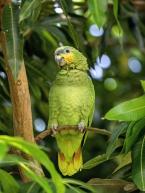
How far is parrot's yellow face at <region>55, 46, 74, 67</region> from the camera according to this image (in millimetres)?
2242

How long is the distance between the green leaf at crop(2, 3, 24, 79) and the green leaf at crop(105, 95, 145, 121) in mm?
293

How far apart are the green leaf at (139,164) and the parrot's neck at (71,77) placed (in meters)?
0.55

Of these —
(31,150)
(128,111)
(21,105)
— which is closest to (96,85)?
(21,105)

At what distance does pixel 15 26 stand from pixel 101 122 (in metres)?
1.97

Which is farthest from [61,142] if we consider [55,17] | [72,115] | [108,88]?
[108,88]

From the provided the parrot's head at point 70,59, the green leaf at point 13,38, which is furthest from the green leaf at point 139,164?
the parrot's head at point 70,59

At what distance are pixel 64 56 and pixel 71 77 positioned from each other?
112 mm

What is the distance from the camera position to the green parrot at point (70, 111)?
212 centimetres

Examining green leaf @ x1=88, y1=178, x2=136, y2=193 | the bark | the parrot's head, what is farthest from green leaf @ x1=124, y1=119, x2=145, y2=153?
the parrot's head

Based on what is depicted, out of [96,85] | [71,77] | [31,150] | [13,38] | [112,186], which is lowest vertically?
[96,85]

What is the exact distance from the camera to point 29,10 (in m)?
1.67

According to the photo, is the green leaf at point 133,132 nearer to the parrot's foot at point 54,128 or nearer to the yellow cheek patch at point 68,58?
the parrot's foot at point 54,128

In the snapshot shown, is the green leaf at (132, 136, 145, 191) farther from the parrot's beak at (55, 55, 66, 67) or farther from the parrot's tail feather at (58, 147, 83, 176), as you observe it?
the parrot's beak at (55, 55, 66, 67)

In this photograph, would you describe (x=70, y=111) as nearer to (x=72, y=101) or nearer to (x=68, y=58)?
(x=72, y=101)
